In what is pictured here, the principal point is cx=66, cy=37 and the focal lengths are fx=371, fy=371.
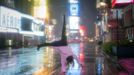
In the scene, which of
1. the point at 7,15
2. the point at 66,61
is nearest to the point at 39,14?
the point at 7,15

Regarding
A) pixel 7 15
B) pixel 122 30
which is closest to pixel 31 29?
pixel 7 15

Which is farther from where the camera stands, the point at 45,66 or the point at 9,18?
the point at 9,18

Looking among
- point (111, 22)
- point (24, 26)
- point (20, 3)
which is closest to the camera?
point (111, 22)

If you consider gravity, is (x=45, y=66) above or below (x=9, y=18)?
below

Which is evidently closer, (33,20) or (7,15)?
(7,15)

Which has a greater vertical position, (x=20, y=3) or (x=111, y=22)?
(x=20, y=3)

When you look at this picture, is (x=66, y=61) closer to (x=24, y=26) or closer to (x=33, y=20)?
(x=24, y=26)

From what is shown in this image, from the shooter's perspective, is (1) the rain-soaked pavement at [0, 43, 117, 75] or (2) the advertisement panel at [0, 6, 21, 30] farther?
(2) the advertisement panel at [0, 6, 21, 30]

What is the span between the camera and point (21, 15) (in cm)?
9844

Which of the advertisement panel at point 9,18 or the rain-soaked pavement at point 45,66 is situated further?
the advertisement panel at point 9,18

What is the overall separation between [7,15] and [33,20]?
32.3 m

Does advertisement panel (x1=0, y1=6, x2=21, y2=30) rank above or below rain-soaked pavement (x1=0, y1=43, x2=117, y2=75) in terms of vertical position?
above

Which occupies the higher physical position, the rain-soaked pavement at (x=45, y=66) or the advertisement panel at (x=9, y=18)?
the advertisement panel at (x=9, y=18)

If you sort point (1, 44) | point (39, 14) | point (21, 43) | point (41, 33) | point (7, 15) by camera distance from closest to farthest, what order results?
point (1, 44) → point (7, 15) → point (21, 43) → point (41, 33) → point (39, 14)
